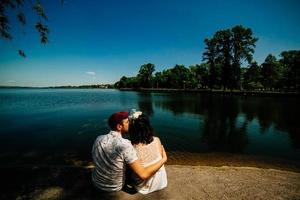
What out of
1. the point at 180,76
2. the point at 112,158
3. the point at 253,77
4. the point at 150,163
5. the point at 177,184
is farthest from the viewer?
the point at 180,76

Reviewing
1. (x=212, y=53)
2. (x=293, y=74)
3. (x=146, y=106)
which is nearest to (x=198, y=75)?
(x=212, y=53)

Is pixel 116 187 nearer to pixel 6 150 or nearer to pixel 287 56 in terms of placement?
pixel 6 150

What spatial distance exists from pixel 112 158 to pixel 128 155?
13.0 inches

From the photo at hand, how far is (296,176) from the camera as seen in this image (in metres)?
4.93

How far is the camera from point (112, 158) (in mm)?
2955

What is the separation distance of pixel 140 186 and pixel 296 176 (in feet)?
15.3

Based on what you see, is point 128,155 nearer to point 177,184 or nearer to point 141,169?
point 141,169

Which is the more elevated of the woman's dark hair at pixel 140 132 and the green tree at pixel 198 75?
the green tree at pixel 198 75

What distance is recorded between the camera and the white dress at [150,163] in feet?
10.3

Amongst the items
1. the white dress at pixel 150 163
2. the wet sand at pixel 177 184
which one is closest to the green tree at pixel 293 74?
Result: the wet sand at pixel 177 184

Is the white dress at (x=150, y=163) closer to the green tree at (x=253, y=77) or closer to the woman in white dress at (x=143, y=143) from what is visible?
the woman in white dress at (x=143, y=143)

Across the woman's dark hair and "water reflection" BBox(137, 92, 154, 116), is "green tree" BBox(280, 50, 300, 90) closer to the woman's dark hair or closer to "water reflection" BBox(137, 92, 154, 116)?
"water reflection" BBox(137, 92, 154, 116)

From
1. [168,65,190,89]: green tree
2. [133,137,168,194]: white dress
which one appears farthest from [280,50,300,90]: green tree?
[133,137,168,194]: white dress

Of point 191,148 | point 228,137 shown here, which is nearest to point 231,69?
point 228,137
